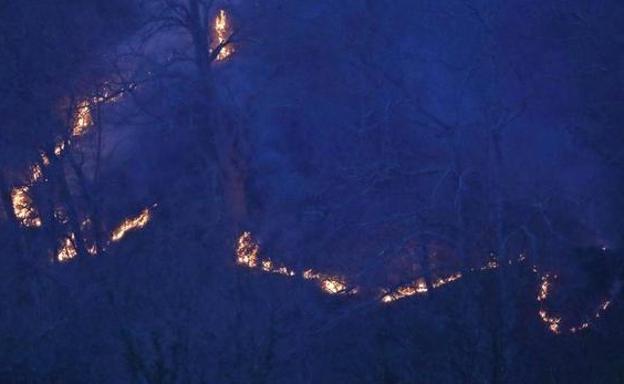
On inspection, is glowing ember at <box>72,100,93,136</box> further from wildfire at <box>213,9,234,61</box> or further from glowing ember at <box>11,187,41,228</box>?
wildfire at <box>213,9,234,61</box>

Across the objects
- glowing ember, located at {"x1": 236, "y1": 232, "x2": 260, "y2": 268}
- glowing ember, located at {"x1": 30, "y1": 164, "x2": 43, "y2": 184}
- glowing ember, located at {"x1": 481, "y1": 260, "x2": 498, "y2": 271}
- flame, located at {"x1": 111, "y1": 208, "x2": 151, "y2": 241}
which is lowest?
glowing ember, located at {"x1": 481, "y1": 260, "x2": 498, "y2": 271}

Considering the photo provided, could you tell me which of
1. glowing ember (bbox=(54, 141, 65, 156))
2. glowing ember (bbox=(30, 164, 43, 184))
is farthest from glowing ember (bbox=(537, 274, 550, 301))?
glowing ember (bbox=(30, 164, 43, 184))

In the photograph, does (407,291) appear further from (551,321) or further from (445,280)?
(551,321)

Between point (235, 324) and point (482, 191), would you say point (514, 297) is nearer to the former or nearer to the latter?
point (482, 191)

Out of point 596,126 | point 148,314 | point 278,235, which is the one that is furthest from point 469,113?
point 148,314

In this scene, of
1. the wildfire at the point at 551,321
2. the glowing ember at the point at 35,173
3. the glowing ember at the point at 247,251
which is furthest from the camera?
the glowing ember at the point at 35,173

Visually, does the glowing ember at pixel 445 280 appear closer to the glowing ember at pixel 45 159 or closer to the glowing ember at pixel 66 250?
the glowing ember at pixel 66 250

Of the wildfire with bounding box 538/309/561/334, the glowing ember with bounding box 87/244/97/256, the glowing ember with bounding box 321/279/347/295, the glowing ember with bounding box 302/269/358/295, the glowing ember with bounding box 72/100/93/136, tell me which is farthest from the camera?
the glowing ember with bounding box 87/244/97/256

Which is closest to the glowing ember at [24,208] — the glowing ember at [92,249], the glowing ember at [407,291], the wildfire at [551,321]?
the glowing ember at [92,249]
